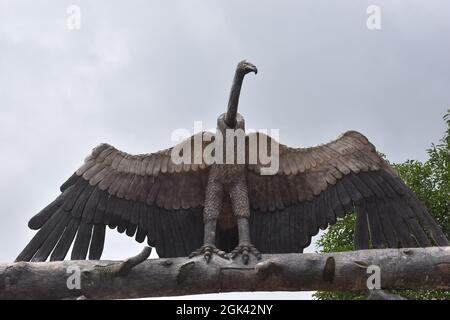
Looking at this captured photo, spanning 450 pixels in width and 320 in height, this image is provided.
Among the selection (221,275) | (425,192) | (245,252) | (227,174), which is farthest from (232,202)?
(425,192)

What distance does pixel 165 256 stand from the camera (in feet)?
24.7

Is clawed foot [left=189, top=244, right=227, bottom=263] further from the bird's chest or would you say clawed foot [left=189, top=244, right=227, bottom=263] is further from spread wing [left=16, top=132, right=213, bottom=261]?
the bird's chest

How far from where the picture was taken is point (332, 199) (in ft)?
24.8

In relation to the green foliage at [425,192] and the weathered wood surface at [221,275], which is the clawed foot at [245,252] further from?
the green foliage at [425,192]

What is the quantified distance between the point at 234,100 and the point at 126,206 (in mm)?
1576

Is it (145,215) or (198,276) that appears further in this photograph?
(145,215)

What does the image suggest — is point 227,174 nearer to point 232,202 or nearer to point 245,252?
point 232,202

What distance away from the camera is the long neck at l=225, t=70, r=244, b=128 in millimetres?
7453

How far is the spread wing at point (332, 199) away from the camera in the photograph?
749 centimetres

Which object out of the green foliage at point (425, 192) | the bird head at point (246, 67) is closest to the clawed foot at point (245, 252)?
the bird head at point (246, 67)

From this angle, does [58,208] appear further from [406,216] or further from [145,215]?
[406,216]

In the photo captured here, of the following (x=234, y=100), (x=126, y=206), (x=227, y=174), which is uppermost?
(x=234, y=100)

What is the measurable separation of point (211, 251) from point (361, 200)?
171 centimetres
